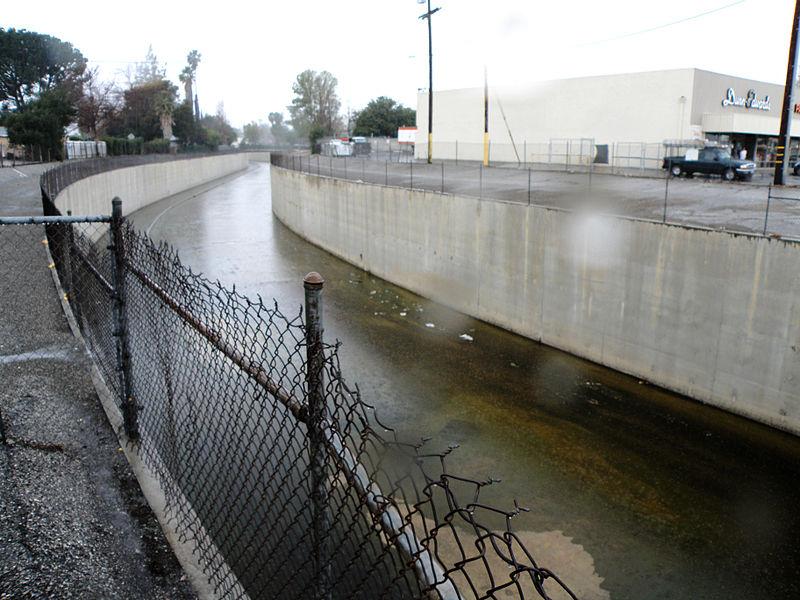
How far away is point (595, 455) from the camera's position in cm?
977

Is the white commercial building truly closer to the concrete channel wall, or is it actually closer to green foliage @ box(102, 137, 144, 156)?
the concrete channel wall

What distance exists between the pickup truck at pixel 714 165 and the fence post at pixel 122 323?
26.8 meters

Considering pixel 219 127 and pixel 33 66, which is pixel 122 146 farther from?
pixel 219 127

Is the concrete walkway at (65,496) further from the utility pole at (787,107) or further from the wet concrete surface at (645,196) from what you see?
the utility pole at (787,107)

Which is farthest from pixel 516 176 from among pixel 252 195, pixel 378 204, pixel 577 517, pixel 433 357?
pixel 252 195

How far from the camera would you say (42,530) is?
4012 mm

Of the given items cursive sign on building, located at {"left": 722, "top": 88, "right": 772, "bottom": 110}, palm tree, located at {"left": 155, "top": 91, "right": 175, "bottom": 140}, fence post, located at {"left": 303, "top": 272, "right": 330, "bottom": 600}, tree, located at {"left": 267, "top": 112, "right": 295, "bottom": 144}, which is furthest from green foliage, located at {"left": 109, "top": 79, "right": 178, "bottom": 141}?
fence post, located at {"left": 303, "top": 272, "right": 330, "bottom": 600}

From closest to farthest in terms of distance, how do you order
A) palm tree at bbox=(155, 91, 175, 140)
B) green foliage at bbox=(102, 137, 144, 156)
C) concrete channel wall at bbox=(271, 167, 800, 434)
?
concrete channel wall at bbox=(271, 167, 800, 434) < green foliage at bbox=(102, 137, 144, 156) < palm tree at bbox=(155, 91, 175, 140)

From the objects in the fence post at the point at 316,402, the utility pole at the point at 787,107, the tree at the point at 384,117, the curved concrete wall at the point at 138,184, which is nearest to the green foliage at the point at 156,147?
the curved concrete wall at the point at 138,184

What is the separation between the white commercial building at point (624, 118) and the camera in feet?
119

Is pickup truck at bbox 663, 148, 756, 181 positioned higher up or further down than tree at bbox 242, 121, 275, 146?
further down

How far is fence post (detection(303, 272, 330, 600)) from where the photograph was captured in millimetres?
2090

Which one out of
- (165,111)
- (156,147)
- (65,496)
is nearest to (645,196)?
(65,496)

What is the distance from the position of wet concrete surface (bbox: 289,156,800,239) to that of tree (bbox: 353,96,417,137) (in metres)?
53.6
